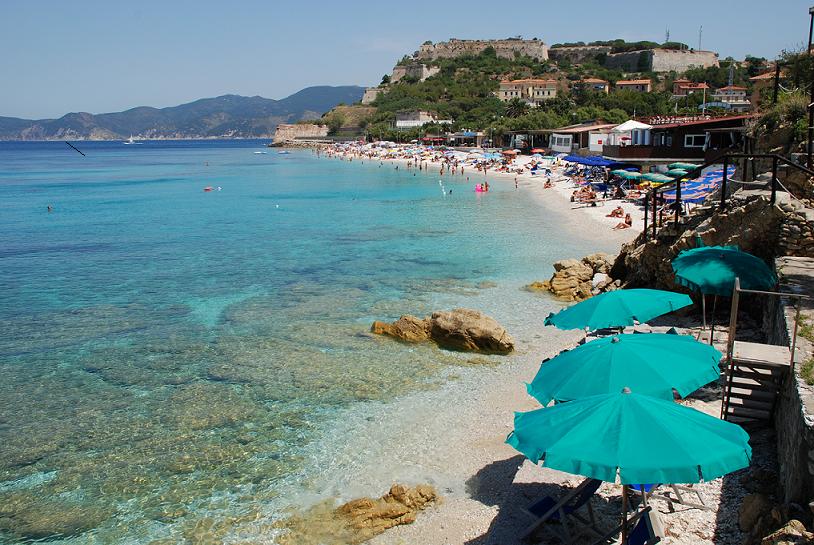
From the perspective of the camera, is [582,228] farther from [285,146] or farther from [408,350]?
[285,146]

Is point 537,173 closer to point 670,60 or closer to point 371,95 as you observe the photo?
point 670,60

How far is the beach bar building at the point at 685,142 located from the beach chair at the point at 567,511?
26540 millimetres

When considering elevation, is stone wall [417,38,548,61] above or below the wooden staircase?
above

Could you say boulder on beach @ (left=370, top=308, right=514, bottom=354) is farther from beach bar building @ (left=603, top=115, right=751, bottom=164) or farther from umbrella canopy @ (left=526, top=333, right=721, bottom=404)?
beach bar building @ (left=603, top=115, right=751, bottom=164)

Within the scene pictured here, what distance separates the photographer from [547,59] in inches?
6949

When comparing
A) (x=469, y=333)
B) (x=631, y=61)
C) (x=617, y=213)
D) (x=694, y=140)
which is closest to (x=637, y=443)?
(x=469, y=333)

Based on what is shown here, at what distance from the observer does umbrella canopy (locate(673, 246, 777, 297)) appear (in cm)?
996

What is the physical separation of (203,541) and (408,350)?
7.03 m

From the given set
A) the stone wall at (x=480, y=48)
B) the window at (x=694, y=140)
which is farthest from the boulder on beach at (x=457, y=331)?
the stone wall at (x=480, y=48)

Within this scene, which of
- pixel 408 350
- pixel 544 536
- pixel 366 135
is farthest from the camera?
pixel 366 135

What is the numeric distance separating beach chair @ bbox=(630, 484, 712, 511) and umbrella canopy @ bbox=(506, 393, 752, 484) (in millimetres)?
1868

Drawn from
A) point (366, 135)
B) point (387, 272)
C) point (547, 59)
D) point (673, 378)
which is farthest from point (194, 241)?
point (547, 59)

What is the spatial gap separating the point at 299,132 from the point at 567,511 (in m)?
181

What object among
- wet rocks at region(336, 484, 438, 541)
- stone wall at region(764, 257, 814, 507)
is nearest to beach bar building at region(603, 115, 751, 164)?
stone wall at region(764, 257, 814, 507)
